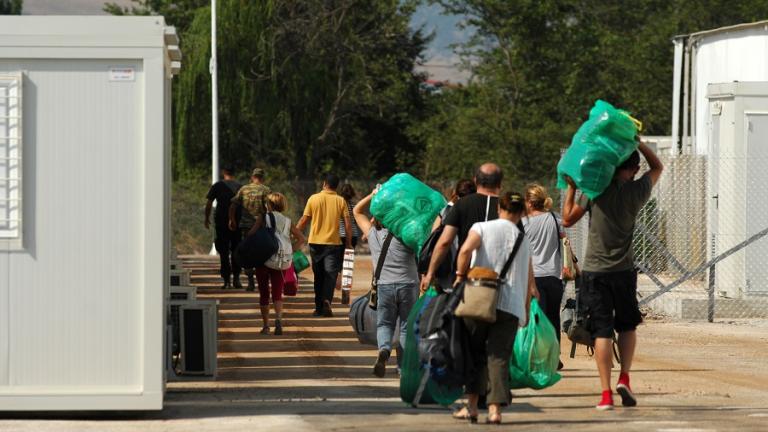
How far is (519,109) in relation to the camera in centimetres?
5059

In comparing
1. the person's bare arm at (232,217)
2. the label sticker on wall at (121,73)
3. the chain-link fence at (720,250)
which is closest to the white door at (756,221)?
the chain-link fence at (720,250)

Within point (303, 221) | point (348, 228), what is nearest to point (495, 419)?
point (303, 221)

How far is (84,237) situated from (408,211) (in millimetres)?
3080

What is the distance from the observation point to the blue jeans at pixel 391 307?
482 inches

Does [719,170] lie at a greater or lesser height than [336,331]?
greater

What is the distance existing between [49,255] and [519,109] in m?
41.4

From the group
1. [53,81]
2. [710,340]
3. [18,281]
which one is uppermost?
[53,81]

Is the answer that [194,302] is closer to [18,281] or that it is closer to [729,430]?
[18,281]

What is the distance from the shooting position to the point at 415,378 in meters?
10.3

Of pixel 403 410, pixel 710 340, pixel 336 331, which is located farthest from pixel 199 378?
pixel 710 340

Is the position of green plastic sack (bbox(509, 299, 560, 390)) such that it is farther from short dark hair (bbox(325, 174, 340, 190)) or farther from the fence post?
the fence post

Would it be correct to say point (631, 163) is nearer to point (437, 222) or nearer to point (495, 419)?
point (437, 222)

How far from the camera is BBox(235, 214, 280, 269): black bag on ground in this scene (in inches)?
611

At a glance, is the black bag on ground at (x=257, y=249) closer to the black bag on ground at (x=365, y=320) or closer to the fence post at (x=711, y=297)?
the black bag on ground at (x=365, y=320)
